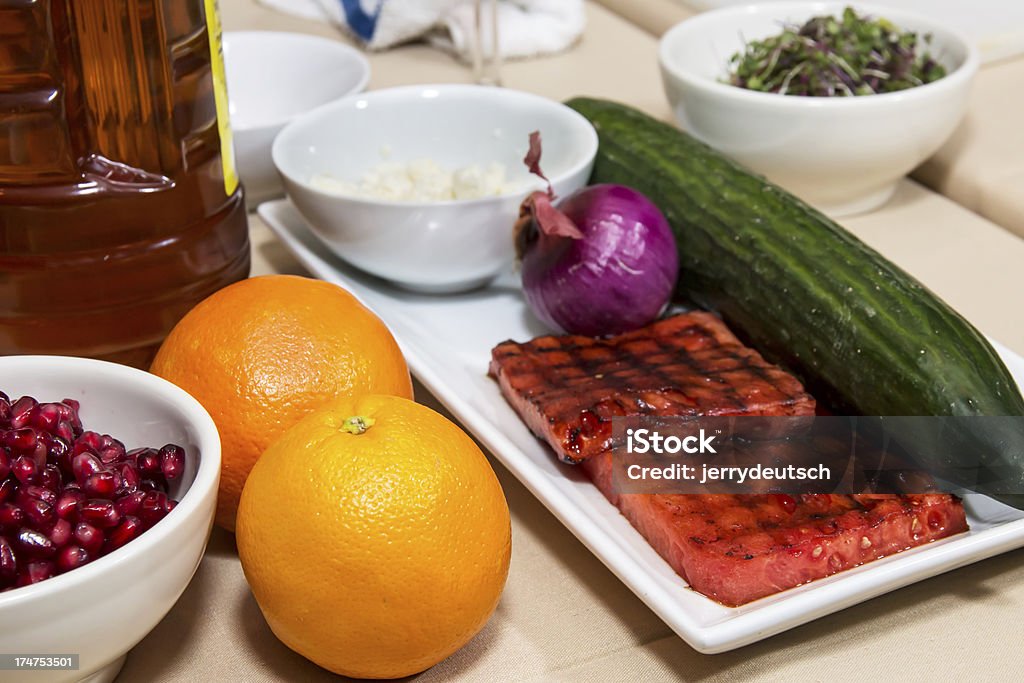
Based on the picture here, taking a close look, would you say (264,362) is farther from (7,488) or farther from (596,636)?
(596,636)

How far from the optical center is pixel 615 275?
1009mm

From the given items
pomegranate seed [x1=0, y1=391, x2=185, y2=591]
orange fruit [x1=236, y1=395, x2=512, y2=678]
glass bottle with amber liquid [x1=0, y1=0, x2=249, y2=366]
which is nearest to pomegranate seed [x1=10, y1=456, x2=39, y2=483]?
pomegranate seed [x1=0, y1=391, x2=185, y2=591]

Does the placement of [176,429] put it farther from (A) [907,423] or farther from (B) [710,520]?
(A) [907,423]

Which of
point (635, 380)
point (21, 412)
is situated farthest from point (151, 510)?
point (635, 380)

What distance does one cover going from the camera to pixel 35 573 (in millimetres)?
588

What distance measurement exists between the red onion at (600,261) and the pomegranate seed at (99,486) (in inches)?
19.1

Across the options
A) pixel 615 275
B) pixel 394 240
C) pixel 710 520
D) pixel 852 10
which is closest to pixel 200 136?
pixel 394 240

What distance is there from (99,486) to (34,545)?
0.17 feet

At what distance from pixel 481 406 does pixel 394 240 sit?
21 centimetres

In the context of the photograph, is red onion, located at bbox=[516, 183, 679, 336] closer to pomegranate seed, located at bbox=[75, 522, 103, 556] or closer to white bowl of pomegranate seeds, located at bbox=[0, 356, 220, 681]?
white bowl of pomegranate seeds, located at bbox=[0, 356, 220, 681]

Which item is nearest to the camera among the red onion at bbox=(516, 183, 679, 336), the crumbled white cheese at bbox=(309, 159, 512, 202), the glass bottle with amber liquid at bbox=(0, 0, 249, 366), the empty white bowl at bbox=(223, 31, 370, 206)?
the glass bottle with amber liquid at bbox=(0, 0, 249, 366)

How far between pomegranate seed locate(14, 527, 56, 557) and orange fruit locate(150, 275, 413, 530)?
0.17 meters

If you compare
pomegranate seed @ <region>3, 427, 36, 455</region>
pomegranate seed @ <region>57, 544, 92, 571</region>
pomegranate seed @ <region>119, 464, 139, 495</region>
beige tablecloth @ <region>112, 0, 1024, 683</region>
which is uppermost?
pomegranate seed @ <region>3, 427, 36, 455</region>

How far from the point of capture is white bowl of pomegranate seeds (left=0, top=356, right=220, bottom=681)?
0.58 meters
